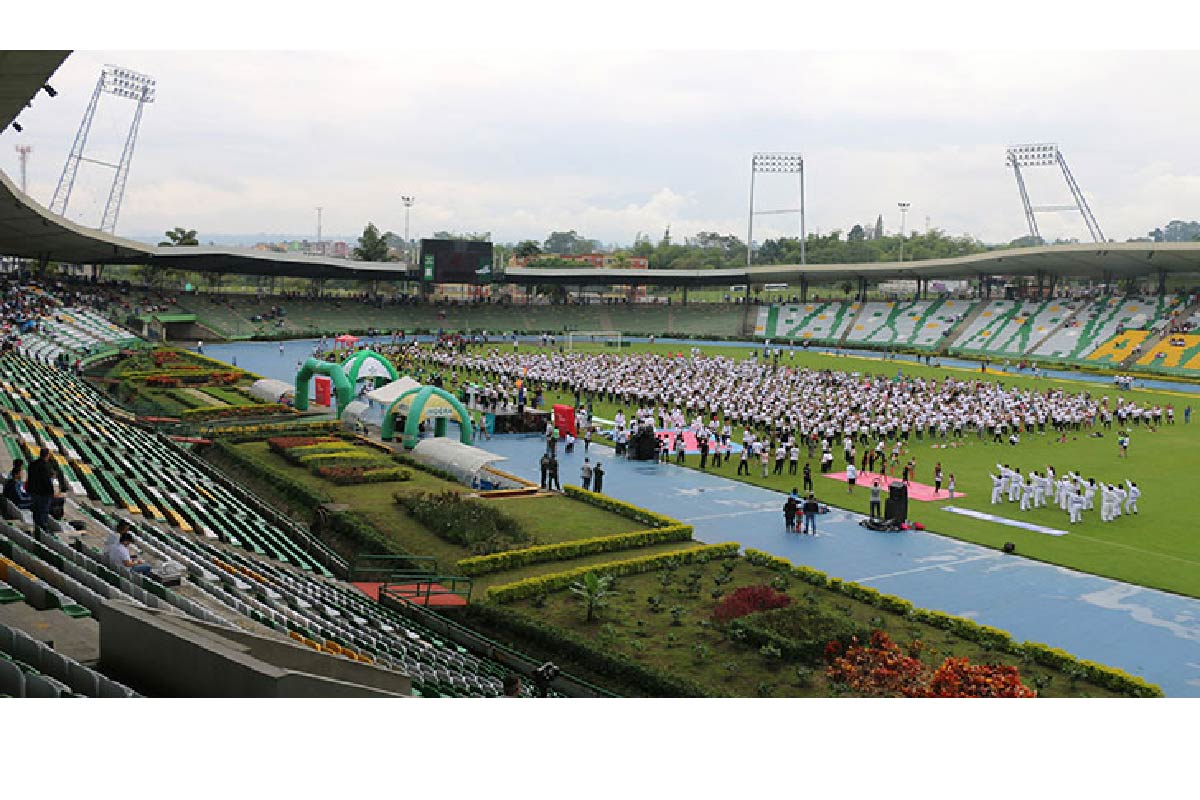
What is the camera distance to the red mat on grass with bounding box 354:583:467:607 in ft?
51.5

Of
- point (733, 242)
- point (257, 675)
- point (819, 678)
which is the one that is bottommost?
point (819, 678)

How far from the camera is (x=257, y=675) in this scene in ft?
23.6

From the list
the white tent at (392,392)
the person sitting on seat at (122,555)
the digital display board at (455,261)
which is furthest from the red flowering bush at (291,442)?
the digital display board at (455,261)

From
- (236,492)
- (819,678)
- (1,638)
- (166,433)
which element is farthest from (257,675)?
(166,433)

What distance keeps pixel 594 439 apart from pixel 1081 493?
14998mm

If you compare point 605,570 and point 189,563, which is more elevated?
point 189,563

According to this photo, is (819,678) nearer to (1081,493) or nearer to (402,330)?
(1081,493)

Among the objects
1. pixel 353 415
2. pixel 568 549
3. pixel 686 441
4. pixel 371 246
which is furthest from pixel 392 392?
pixel 371 246

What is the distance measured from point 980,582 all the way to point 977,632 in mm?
3742

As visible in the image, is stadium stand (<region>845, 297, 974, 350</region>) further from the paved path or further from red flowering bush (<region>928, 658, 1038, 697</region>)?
red flowering bush (<region>928, 658, 1038, 697</region>)

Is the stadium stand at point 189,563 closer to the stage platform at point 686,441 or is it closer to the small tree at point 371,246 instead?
the stage platform at point 686,441

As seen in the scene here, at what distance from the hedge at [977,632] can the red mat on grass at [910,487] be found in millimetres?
7726

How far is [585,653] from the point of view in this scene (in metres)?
13.6

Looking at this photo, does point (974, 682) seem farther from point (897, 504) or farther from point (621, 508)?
point (621, 508)
